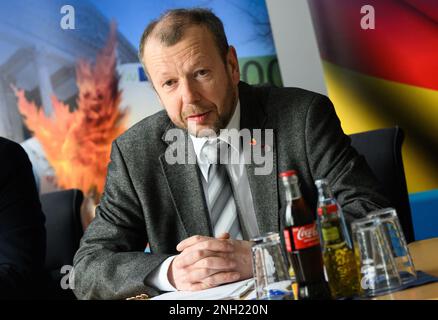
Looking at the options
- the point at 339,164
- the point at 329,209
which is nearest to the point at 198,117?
the point at 339,164

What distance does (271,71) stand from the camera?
4.41 metres

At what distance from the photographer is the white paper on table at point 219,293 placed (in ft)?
5.30

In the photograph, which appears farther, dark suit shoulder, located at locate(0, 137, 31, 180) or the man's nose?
dark suit shoulder, located at locate(0, 137, 31, 180)

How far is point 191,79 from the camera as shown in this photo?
2.24 meters

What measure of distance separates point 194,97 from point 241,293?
0.83m

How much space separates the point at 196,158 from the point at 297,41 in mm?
2249

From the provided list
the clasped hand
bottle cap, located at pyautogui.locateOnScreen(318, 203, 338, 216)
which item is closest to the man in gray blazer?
the clasped hand

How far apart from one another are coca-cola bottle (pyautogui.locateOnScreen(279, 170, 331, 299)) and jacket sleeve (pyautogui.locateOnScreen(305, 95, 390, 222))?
21.3 inches

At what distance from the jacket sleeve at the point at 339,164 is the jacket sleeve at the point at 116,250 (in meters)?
0.58

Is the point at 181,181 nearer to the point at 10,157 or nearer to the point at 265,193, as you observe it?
the point at 265,193

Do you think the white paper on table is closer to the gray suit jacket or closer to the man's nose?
the gray suit jacket

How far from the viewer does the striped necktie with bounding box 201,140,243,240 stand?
7.58 feet

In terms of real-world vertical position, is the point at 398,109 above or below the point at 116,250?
above

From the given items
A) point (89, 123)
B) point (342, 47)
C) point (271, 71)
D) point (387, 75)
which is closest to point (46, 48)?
point (89, 123)
